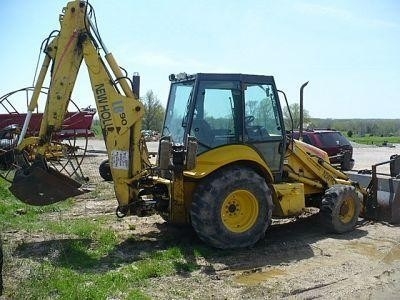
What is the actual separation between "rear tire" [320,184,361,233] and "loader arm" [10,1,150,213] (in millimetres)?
3189

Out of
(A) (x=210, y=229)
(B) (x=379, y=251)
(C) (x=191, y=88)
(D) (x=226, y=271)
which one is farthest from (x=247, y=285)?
(C) (x=191, y=88)

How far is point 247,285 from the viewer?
5.47m

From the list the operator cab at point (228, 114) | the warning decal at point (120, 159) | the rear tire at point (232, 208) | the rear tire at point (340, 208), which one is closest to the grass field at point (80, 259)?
the rear tire at point (232, 208)

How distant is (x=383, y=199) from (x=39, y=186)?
6028 mm

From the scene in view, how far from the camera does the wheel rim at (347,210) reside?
815 cm

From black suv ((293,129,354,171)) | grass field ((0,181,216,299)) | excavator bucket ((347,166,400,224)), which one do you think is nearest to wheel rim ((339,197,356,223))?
excavator bucket ((347,166,400,224))

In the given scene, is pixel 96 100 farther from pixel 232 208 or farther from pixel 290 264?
pixel 290 264

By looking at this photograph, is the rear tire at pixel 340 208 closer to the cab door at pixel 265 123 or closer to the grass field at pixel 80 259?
Answer: the cab door at pixel 265 123

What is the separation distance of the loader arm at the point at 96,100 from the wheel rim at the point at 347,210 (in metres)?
3.55

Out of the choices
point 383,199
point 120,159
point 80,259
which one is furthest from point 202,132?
point 383,199

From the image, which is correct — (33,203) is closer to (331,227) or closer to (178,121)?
(178,121)

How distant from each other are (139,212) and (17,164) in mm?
1876

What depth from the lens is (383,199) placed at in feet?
29.3

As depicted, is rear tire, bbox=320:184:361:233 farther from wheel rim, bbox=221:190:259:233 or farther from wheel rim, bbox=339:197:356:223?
wheel rim, bbox=221:190:259:233
